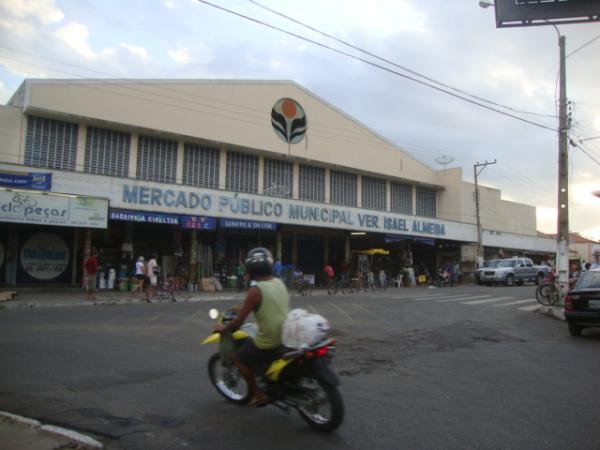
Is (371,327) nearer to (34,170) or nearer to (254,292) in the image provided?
(254,292)

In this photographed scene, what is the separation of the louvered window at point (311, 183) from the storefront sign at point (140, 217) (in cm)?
1023

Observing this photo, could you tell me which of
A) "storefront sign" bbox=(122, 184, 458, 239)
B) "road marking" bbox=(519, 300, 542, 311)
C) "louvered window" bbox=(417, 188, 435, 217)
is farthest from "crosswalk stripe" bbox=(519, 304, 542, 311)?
"louvered window" bbox=(417, 188, 435, 217)

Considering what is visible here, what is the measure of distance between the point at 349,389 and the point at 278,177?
25018 millimetres

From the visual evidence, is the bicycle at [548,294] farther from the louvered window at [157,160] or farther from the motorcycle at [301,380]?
the louvered window at [157,160]

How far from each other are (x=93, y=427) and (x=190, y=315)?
9.31 metres

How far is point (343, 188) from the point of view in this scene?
34.1 meters

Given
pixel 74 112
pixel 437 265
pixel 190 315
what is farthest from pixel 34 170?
pixel 437 265

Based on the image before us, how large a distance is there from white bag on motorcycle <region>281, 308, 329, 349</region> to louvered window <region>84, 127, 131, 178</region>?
2134 centimetres

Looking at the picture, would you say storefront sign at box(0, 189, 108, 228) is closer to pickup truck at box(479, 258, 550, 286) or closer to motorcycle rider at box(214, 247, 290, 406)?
motorcycle rider at box(214, 247, 290, 406)

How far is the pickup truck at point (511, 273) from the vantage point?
34.4m

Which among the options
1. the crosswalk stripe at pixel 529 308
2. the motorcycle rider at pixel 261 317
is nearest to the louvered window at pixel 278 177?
the crosswalk stripe at pixel 529 308

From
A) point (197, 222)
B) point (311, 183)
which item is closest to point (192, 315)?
point (197, 222)

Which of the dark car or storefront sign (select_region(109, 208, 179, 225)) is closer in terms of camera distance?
the dark car

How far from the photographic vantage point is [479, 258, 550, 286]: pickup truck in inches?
1355
